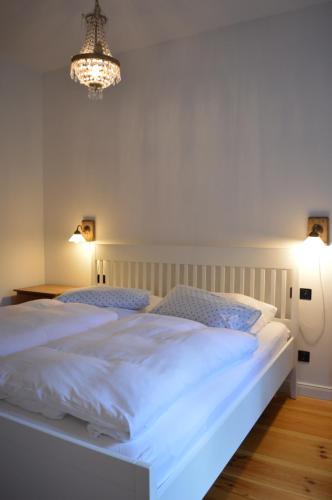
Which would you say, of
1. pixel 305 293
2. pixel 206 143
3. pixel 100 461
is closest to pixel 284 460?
pixel 305 293

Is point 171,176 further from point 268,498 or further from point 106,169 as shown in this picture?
point 268,498

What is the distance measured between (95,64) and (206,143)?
1.24 m

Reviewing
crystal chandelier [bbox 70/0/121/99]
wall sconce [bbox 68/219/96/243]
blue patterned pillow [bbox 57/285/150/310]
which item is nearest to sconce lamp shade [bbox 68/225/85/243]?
wall sconce [bbox 68/219/96/243]

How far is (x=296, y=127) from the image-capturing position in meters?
2.88

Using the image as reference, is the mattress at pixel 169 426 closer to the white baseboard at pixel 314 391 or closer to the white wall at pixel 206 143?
the white baseboard at pixel 314 391

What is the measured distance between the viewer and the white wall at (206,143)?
2.86 m

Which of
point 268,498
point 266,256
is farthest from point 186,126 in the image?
point 268,498

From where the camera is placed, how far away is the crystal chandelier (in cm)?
217

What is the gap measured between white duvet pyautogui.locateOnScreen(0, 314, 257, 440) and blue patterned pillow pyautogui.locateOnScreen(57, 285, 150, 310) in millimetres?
837

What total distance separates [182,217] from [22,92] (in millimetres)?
1905

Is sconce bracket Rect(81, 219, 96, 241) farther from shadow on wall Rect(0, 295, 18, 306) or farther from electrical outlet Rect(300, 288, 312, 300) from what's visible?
electrical outlet Rect(300, 288, 312, 300)

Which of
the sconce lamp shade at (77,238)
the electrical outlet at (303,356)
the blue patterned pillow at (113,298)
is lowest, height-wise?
the electrical outlet at (303,356)

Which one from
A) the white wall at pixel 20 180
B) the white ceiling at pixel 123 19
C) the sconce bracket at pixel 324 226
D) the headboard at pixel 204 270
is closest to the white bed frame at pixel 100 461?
the headboard at pixel 204 270

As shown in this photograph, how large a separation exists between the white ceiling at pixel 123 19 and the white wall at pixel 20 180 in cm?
36
